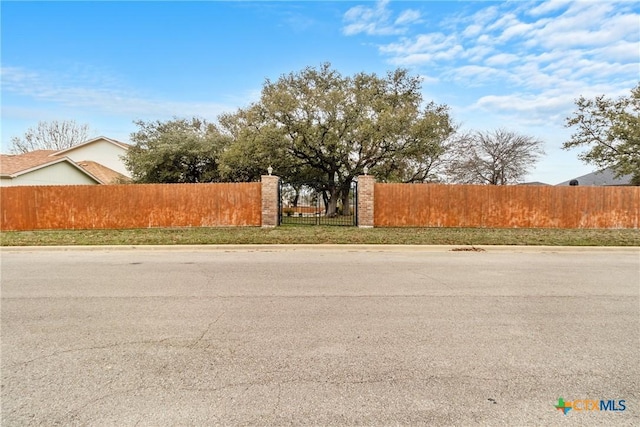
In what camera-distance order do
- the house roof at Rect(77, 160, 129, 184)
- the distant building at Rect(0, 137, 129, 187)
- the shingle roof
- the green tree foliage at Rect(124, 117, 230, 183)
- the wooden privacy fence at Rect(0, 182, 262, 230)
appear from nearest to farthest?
the wooden privacy fence at Rect(0, 182, 262, 230)
the shingle roof
the distant building at Rect(0, 137, 129, 187)
the green tree foliage at Rect(124, 117, 230, 183)
the house roof at Rect(77, 160, 129, 184)

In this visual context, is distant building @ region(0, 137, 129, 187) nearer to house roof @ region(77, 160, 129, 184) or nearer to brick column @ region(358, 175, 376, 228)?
house roof @ region(77, 160, 129, 184)

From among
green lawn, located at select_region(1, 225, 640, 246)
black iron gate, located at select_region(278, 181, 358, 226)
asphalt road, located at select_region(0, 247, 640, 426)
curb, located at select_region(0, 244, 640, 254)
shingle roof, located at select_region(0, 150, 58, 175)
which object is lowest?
asphalt road, located at select_region(0, 247, 640, 426)

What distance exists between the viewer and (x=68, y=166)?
27.0m

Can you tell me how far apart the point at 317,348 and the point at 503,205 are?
1633 centimetres

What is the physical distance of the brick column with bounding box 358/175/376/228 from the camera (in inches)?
661

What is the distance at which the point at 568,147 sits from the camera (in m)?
28.3

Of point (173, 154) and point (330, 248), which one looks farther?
point (173, 154)

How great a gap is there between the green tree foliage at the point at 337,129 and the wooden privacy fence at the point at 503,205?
23.9 ft

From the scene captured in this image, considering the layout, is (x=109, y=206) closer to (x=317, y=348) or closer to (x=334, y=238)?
(x=334, y=238)

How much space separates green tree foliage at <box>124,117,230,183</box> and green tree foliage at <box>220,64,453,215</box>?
3.63 meters

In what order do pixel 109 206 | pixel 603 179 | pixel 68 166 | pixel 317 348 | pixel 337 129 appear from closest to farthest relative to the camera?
pixel 317 348
pixel 109 206
pixel 337 129
pixel 68 166
pixel 603 179

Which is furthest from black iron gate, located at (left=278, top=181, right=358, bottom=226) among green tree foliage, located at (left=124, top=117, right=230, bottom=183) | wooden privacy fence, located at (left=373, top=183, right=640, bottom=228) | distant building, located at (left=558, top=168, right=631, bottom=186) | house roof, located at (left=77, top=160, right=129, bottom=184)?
distant building, located at (left=558, top=168, right=631, bottom=186)

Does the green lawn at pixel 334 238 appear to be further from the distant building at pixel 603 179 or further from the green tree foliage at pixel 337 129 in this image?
the distant building at pixel 603 179

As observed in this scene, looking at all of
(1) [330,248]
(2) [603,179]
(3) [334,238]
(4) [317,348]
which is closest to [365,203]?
(3) [334,238]
